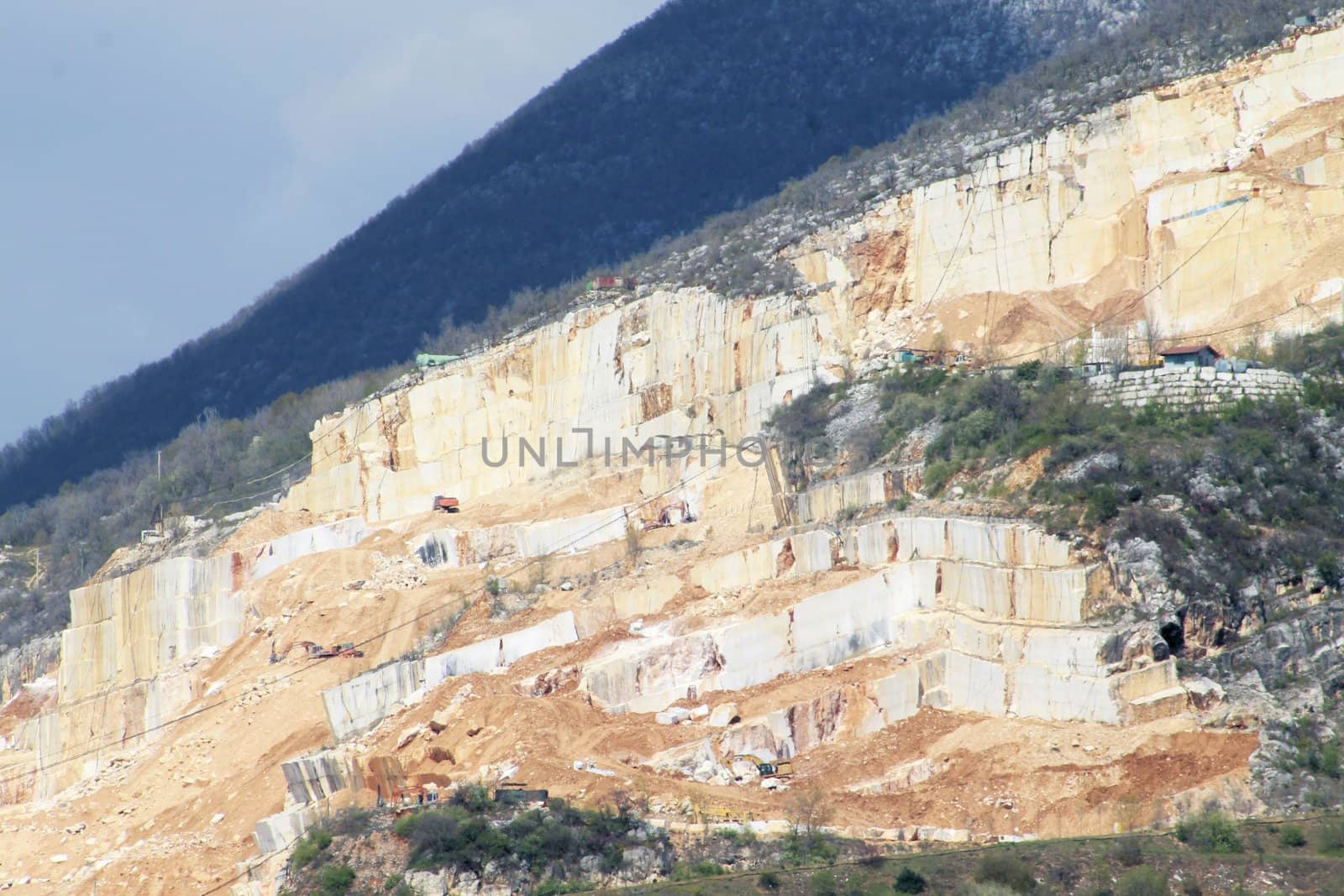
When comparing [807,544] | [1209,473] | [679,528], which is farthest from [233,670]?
[1209,473]

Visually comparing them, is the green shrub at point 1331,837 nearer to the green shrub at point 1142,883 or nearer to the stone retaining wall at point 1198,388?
the green shrub at point 1142,883

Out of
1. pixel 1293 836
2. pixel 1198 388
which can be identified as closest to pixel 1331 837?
pixel 1293 836

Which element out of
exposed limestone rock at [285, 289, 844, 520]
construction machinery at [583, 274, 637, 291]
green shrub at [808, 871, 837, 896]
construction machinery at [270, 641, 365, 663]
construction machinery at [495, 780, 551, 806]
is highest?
construction machinery at [583, 274, 637, 291]

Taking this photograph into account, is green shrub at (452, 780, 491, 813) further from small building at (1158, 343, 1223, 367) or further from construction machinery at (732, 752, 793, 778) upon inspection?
small building at (1158, 343, 1223, 367)

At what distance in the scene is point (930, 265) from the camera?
59438mm

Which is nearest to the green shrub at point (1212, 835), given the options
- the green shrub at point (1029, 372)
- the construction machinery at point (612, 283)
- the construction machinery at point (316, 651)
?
the green shrub at point (1029, 372)

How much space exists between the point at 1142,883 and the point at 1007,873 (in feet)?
7.07

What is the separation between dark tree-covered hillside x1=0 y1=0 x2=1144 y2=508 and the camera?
10862cm

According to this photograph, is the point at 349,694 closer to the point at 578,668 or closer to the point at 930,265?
the point at 578,668

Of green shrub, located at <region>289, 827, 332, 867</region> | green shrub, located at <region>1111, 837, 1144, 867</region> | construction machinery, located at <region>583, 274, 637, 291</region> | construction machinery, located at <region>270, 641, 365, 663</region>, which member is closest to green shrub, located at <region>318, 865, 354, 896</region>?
green shrub, located at <region>289, 827, 332, 867</region>

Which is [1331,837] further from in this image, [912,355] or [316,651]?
[316,651]

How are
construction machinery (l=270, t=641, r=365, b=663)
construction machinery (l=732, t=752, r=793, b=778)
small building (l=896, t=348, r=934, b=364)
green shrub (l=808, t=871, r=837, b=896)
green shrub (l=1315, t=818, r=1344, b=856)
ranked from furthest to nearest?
small building (l=896, t=348, r=934, b=364), construction machinery (l=270, t=641, r=365, b=663), construction machinery (l=732, t=752, r=793, b=778), green shrub (l=808, t=871, r=837, b=896), green shrub (l=1315, t=818, r=1344, b=856)

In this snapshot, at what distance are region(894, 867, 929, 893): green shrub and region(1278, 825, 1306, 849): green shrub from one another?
5.71 m

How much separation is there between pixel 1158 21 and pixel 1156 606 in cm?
2990
